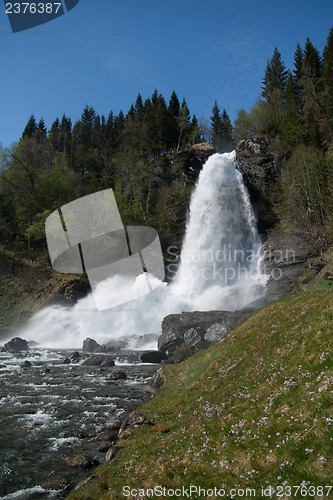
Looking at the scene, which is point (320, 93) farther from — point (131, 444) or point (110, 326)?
point (131, 444)

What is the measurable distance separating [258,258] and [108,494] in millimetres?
37632

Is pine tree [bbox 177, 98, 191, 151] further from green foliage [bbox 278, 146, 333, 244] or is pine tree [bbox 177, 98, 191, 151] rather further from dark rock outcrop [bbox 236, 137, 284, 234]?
green foliage [bbox 278, 146, 333, 244]

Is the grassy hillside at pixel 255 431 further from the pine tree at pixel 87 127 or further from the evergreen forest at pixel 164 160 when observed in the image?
the pine tree at pixel 87 127

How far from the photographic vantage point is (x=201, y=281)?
131ft

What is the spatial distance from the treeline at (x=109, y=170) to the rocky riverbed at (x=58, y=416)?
3191cm

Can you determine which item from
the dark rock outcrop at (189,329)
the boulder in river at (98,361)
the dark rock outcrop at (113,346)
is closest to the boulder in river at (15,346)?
the dark rock outcrop at (113,346)

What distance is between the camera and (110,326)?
34.7 metres

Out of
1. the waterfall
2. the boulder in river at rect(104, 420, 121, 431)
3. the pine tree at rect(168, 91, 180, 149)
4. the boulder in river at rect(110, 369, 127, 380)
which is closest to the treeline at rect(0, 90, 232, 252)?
the pine tree at rect(168, 91, 180, 149)

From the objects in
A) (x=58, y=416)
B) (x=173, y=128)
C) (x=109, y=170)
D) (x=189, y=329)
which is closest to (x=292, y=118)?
(x=173, y=128)

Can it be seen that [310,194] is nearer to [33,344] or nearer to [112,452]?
[33,344]

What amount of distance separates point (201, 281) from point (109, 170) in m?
36.0

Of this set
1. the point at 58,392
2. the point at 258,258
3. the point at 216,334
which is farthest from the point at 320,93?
the point at 58,392

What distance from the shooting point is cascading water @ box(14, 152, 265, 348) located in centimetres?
3441

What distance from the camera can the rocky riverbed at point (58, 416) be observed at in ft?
27.5
